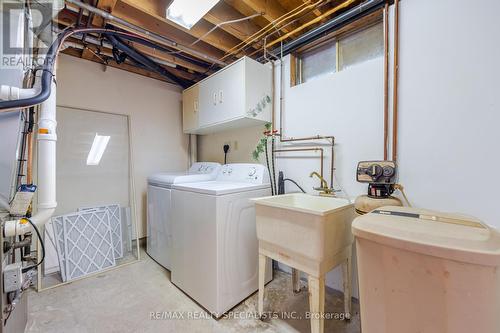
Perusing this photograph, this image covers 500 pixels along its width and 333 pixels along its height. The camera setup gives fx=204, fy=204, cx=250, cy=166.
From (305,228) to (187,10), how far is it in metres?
1.88

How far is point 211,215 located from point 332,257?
0.91m

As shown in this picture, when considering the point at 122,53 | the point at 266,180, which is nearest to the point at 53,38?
the point at 122,53

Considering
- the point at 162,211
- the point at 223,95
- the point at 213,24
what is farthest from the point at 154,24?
the point at 162,211

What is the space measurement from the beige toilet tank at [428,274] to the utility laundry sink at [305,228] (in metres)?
0.30

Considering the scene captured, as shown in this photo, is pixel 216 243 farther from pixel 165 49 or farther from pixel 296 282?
pixel 165 49

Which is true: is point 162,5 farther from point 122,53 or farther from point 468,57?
point 468,57

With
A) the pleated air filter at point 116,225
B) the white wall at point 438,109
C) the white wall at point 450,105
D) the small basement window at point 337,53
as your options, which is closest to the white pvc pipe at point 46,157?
the pleated air filter at point 116,225

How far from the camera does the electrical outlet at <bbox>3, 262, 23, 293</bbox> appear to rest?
103 centimetres

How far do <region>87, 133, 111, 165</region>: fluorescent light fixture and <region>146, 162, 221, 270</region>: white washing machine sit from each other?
718mm

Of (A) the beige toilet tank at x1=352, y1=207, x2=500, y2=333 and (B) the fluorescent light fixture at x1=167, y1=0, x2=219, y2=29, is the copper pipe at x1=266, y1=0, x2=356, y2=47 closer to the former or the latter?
(B) the fluorescent light fixture at x1=167, y1=0, x2=219, y2=29

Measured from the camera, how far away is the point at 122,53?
2342mm

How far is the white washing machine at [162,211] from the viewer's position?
2.21 m

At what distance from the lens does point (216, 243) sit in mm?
1590

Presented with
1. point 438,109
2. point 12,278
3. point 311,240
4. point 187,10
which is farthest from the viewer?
point 187,10
